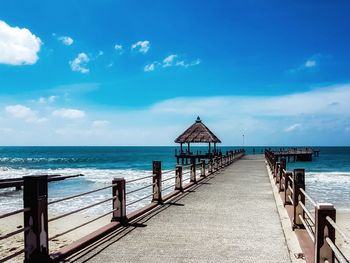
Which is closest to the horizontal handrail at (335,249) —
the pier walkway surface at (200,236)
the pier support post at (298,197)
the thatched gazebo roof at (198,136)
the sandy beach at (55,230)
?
the pier walkway surface at (200,236)

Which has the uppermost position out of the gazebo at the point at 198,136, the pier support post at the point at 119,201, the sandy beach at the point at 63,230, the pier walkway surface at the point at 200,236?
the gazebo at the point at 198,136

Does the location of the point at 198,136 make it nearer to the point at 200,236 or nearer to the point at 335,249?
the point at 200,236

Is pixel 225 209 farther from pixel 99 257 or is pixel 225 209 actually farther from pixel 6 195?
pixel 6 195

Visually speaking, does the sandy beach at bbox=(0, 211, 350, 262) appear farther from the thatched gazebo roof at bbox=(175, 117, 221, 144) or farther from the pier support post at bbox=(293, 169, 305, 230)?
the thatched gazebo roof at bbox=(175, 117, 221, 144)

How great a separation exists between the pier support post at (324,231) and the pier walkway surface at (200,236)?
1.16 m

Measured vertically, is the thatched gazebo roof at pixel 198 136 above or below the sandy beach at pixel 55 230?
above

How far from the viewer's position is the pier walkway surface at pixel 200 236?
577cm

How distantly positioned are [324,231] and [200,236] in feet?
9.67

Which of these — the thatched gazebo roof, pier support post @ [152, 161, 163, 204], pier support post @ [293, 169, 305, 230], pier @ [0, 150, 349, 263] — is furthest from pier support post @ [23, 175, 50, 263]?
the thatched gazebo roof

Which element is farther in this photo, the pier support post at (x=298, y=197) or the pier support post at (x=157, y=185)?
the pier support post at (x=157, y=185)

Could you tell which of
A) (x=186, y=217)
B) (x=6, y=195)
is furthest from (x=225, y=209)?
(x=6, y=195)

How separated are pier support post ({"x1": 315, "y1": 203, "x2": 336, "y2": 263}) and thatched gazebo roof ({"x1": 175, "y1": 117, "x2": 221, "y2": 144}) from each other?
4141 centimetres

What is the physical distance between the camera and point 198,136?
46.9 meters

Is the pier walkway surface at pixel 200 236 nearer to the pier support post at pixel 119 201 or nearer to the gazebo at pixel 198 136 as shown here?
the pier support post at pixel 119 201
